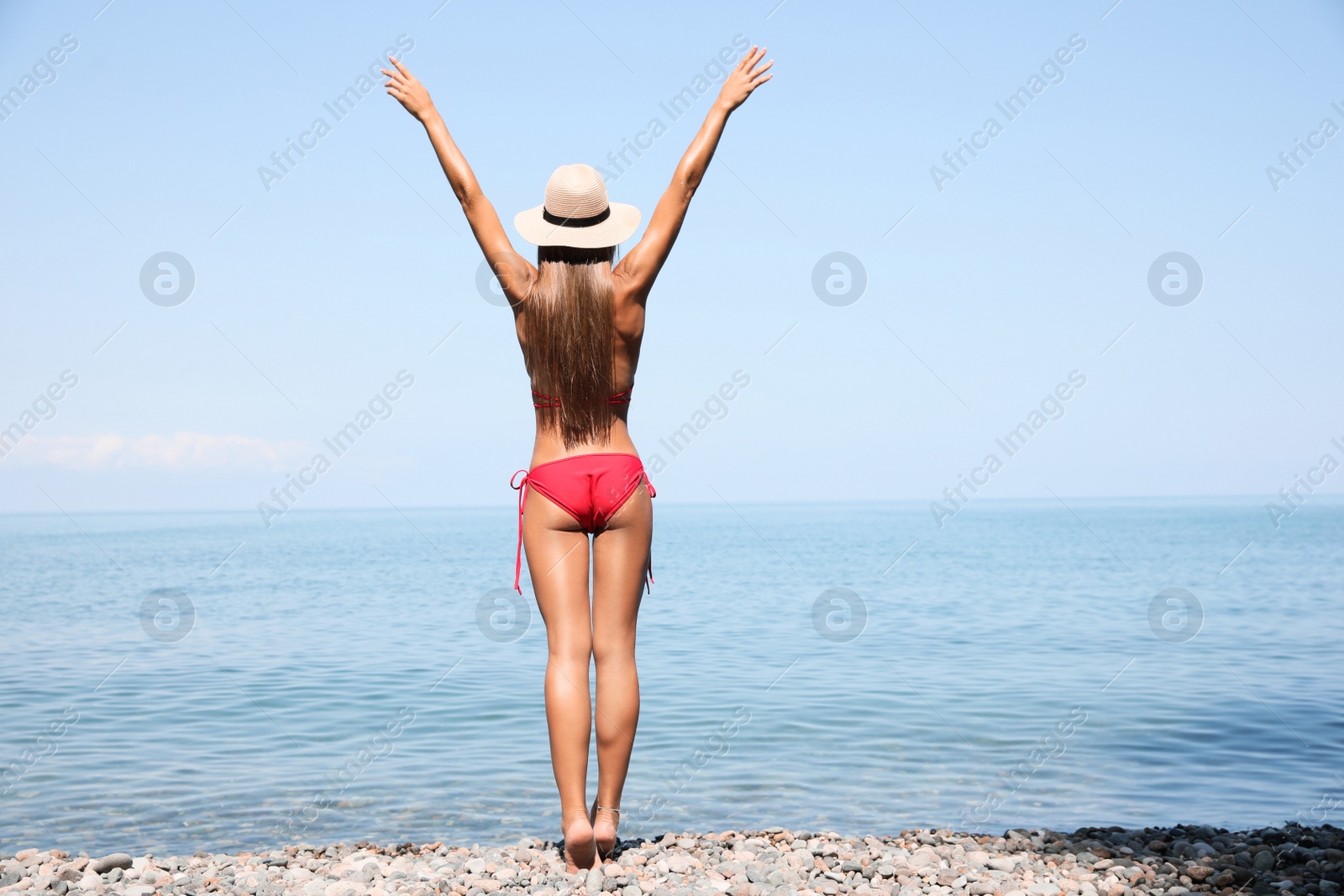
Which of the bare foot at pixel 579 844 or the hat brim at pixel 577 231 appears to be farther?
the hat brim at pixel 577 231

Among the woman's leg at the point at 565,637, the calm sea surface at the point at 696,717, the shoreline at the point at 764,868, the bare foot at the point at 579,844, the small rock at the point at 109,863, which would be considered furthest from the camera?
the calm sea surface at the point at 696,717

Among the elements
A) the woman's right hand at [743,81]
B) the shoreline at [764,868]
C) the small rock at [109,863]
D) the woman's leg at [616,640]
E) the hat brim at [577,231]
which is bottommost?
the shoreline at [764,868]

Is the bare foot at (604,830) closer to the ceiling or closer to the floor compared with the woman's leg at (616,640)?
closer to the floor

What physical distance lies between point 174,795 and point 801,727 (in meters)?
4.21

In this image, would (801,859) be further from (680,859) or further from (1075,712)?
(1075,712)

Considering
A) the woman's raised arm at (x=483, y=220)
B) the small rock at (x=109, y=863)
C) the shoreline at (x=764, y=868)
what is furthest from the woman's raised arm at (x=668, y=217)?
the small rock at (x=109, y=863)

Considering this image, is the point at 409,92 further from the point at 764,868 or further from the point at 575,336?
the point at 764,868

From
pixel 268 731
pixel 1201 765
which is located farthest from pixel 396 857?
pixel 1201 765

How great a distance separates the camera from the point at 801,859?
385cm

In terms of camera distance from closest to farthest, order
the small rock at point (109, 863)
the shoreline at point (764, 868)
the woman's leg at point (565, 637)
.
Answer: the shoreline at point (764, 868), the woman's leg at point (565, 637), the small rock at point (109, 863)

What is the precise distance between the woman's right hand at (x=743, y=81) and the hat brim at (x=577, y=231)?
0.57m

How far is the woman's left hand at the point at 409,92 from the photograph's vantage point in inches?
155

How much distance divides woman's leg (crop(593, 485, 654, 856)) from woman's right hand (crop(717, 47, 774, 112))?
1.57m

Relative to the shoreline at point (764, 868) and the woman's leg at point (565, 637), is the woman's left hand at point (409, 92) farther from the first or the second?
the shoreline at point (764, 868)
